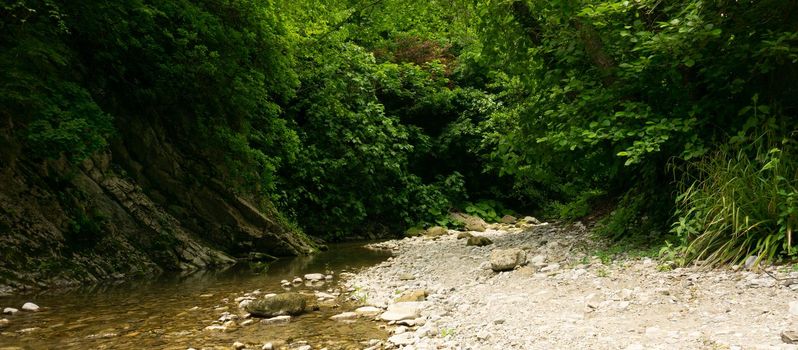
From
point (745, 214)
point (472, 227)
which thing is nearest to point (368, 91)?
point (472, 227)

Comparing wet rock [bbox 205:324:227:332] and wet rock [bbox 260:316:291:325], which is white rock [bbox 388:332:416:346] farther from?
wet rock [bbox 205:324:227:332]

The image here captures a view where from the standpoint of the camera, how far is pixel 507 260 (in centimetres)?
605

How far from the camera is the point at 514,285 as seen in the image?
523cm

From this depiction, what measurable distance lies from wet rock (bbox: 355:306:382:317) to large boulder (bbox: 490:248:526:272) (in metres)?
1.54

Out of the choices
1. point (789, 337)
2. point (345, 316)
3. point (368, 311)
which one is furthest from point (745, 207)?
point (345, 316)

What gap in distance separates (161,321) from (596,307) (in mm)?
4145

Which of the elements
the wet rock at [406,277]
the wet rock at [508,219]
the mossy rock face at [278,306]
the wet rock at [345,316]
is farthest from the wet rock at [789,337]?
the wet rock at [508,219]

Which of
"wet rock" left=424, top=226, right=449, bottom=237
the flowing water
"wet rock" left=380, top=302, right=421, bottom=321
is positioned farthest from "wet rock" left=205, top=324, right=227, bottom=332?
"wet rock" left=424, top=226, right=449, bottom=237

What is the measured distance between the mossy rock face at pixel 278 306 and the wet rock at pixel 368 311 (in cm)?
57

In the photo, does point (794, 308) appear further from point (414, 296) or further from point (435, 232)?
point (435, 232)

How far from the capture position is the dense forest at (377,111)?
508 cm

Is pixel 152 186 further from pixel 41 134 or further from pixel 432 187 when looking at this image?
pixel 432 187

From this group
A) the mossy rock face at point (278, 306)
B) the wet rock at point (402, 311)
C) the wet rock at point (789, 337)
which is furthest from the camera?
the mossy rock face at point (278, 306)

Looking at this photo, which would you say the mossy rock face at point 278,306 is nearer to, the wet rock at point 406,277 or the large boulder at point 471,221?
the wet rock at point 406,277
